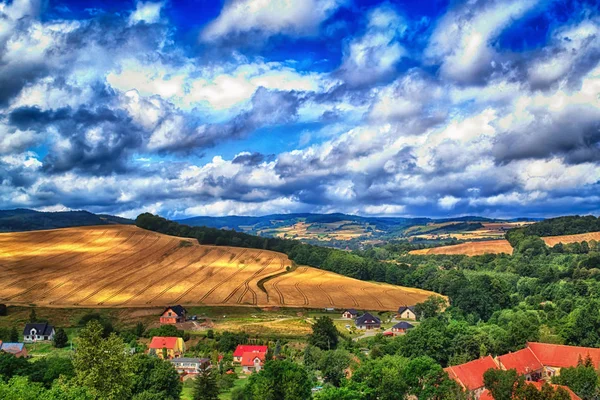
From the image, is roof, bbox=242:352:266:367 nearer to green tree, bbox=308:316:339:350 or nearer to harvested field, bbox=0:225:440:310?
green tree, bbox=308:316:339:350

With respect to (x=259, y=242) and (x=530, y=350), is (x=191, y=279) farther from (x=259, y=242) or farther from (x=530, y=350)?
(x=530, y=350)

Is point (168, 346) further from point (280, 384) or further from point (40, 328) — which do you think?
point (280, 384)

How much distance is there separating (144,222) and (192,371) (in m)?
99.4

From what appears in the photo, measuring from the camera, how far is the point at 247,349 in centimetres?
7519

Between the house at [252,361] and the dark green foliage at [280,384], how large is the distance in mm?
21218

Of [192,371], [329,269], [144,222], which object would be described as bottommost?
[192,371]

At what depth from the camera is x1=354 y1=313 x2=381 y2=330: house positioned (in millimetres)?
93375

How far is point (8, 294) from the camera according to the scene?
313 feet

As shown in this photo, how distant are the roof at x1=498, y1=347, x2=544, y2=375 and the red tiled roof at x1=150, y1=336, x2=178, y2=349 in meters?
42.3

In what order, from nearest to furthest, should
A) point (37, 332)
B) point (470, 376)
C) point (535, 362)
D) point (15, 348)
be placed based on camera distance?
1. point (470, 376)
2. point (535, 362)
3. point (15, 348)
4. point (37, 332)

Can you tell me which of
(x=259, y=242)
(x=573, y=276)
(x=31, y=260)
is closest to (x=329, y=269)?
(x=259, y=242)

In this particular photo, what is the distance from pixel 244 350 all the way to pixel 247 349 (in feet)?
1.62

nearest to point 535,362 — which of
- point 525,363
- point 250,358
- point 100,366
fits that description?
point 525,363

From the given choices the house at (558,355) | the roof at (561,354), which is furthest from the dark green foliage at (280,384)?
the roof at (561,354)
